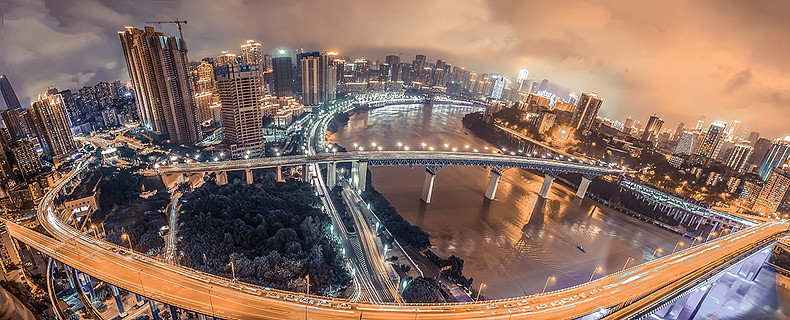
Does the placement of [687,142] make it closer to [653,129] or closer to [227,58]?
[653,129]

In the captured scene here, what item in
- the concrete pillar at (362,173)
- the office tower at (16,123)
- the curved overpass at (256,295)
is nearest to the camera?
the curved overpass at (256,295)

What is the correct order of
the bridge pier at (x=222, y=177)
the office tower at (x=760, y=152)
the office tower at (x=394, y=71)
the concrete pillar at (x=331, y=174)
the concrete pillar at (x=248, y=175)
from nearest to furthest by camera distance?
1. the bridge pier at (x=222, y=177)
2. the concrete pillar at (x=248, y=175)
3. the concrete pillar at (x=331, y=174)
4. the office tower at (x=760, y=152)
5. the office tower at (x=394, y=71)

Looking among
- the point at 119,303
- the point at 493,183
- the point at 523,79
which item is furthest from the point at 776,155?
the point at 523,79

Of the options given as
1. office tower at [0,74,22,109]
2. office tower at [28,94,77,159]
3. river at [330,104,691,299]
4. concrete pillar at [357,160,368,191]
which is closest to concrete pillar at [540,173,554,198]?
river at [330,104,691,299]

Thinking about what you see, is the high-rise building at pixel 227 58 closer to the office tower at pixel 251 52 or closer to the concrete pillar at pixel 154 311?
the office tower at pixel 251 52

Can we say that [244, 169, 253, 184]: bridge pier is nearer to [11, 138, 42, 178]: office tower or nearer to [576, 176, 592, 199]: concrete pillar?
[11, 138, 42, 178]: office tower

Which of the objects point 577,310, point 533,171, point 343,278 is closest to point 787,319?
point 577,310

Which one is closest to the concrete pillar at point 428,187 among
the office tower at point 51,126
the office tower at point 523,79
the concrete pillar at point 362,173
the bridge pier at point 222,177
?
the concrete pillar at point 362,173
